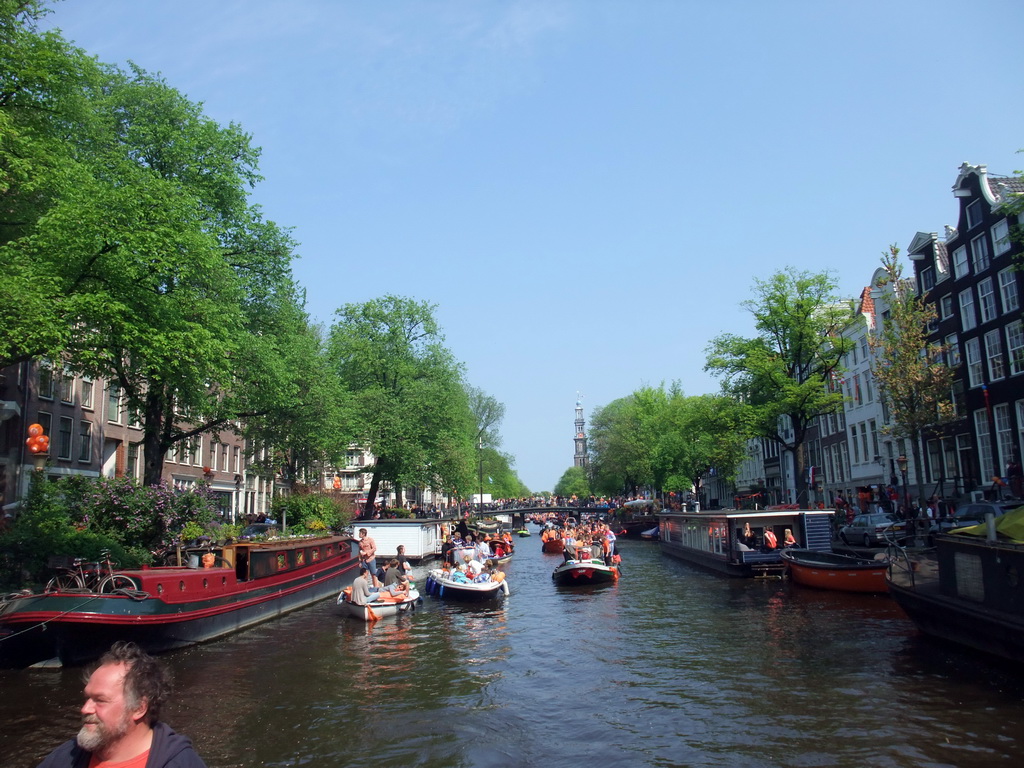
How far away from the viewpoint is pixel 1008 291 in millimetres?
37656

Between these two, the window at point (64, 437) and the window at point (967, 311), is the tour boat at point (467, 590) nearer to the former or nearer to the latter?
the window at point (64, 437)

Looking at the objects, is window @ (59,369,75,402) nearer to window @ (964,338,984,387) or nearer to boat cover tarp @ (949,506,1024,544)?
boat cover tarp @ (949,506,1024,544)

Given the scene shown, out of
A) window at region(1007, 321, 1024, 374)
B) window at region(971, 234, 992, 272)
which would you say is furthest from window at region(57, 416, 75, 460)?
window at region(971, 234, 992, 272)

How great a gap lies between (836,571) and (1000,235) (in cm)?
2188

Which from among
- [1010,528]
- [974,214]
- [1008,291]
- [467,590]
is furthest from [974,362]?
[1010,528]

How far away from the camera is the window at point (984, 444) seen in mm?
39156

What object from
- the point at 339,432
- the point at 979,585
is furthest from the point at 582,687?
the point at 339,432

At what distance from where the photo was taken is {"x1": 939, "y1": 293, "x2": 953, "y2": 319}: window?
4300 cm

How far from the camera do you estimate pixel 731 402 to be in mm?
45906

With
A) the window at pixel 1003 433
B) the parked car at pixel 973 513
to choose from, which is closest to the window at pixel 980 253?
the window at pixel 1003 433

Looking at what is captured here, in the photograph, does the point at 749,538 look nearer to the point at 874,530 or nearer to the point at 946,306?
the point at 874,530

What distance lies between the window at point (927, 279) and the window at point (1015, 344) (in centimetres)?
803

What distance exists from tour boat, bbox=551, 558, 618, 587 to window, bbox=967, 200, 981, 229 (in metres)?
25.8

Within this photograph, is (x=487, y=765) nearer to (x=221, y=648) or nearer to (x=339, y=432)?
(x=221, y=648)
